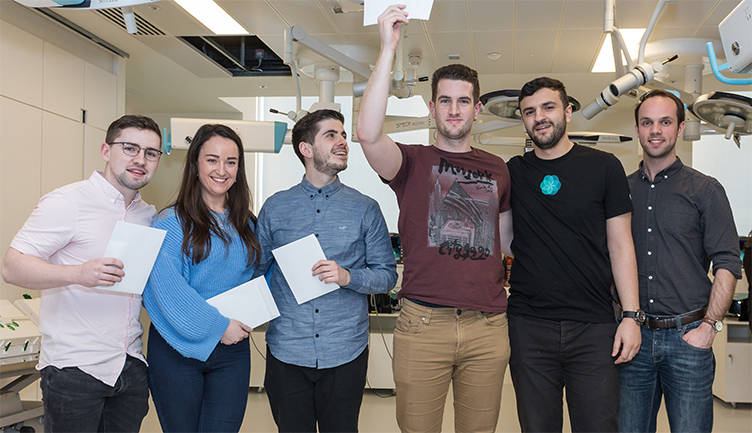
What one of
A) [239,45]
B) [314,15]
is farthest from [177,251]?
[239,45]

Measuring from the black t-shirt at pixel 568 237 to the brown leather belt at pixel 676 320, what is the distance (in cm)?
25

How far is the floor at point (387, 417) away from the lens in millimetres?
3562

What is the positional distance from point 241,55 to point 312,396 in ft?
14.5

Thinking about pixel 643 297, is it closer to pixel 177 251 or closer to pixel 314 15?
pixel 177 251

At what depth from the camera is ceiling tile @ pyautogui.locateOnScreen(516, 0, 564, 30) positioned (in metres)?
3.82

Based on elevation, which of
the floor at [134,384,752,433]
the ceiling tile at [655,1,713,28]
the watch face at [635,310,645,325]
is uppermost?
the ceiling tile at [655,1,713,28]

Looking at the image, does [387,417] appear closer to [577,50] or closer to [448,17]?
[448,17]

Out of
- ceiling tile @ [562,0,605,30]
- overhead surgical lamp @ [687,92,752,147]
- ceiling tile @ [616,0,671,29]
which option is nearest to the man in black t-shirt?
overhead surgical lamp @ [687,92,752,147]

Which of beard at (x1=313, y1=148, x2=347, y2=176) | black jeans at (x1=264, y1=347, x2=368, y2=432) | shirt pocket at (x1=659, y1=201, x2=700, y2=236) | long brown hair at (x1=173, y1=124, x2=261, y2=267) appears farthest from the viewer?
shirt pocket at (x1=659, y1=201, x2=700, y2=236)

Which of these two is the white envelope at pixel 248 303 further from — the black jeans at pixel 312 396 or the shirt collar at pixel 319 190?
the shirt collar at pixel 319 190

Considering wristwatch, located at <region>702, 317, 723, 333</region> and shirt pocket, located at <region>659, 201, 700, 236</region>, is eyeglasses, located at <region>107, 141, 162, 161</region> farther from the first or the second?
wristwatch, located at <region>702, 317, 723, 333</region>

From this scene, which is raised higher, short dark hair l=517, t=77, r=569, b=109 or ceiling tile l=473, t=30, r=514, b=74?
ceiling tile l=473, t=30, r=514, b=74

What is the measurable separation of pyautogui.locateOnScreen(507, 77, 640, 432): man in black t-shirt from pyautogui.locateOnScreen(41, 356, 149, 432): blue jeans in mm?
1309

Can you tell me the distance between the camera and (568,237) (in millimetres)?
1911
